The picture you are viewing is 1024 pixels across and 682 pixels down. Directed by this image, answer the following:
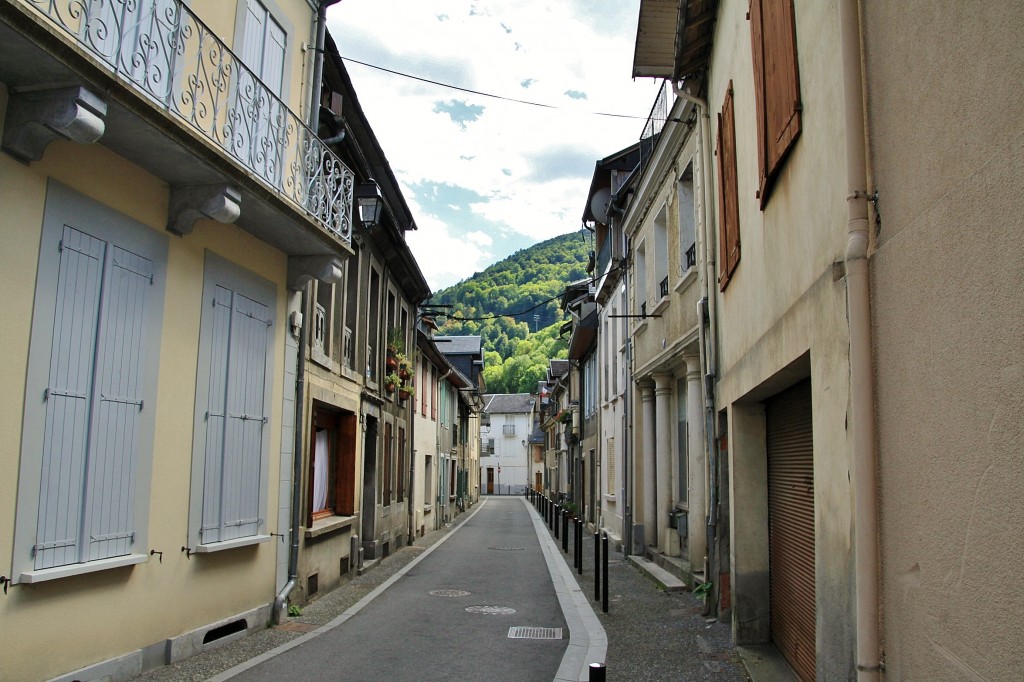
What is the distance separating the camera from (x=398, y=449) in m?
20.0

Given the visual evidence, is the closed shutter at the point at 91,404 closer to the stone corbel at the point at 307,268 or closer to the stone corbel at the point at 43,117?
the stone corbel at the point at 43,117

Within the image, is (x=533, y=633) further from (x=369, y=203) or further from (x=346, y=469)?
(x=369, y=203)

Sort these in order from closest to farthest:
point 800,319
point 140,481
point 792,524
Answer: point 800,319, point 792,524, point 140,481

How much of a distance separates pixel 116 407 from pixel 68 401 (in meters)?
0.56

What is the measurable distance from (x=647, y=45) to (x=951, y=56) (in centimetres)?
883

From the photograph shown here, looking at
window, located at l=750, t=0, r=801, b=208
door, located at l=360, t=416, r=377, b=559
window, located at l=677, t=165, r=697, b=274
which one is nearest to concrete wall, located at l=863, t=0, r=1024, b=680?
window, located at l=750, t=0, r=801, b=208

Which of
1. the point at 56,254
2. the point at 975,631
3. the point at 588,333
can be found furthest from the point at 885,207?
the point at 588,333

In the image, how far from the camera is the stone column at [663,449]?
14656 mm

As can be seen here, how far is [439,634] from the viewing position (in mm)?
8789

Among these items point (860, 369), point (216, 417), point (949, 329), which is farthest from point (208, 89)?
point (949, 329)

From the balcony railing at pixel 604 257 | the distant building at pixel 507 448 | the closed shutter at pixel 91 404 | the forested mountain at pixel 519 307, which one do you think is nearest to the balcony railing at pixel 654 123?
the balcony railing at pixel 604 257

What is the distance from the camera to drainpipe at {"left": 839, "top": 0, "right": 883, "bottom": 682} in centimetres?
362

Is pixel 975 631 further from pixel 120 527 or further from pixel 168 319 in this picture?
pixel 168 319

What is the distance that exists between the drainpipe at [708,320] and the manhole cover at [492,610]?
262 centimetres
